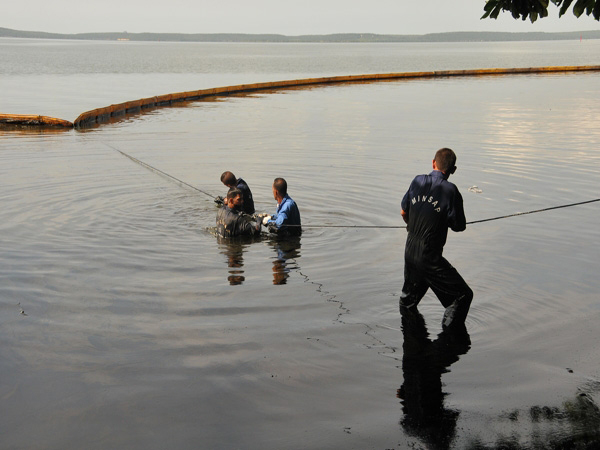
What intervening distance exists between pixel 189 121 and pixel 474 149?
489 inches

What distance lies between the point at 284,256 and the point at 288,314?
2560 mm

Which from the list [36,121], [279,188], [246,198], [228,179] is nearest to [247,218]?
[246,198]

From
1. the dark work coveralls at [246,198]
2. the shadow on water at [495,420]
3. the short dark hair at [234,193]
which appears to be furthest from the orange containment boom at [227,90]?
the shadow on water at [495,420]

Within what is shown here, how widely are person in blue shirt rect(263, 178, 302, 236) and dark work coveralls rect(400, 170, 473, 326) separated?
355 centimetres

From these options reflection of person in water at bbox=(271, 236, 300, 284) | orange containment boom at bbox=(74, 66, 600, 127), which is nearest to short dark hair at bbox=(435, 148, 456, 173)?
reflection of person in water at bbox=(271, 236, 300, 284)

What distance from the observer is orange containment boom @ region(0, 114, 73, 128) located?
1061 inches

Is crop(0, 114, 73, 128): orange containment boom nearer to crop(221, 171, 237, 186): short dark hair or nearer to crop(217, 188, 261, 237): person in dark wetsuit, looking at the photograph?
crop(221, 171, 237, 186): short dark hair

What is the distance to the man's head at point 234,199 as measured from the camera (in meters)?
10.7

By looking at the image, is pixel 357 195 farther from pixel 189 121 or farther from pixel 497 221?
pixel 189 121

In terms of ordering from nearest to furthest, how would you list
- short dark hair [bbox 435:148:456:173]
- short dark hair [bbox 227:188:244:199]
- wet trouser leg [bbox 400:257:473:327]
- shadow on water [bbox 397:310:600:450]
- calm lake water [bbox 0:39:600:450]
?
shadow on water [bbox 397:310:600:450]
calm lake water [bbox 0:39:600:450]
short dark hair [bbox 435:148:456:173]
wet trouser leg [bbox 400:257:473:327]
short dark hair [bbox 227:188:244:199]

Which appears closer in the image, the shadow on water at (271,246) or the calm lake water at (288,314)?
the calm lake water at (288,314)

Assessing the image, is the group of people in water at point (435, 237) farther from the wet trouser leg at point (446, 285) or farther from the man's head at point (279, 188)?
the man's head at point (279, 188)

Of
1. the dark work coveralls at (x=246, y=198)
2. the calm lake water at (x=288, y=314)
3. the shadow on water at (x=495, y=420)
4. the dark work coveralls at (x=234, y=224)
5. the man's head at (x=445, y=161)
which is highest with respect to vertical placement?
the man's head at (x=445, y=161)

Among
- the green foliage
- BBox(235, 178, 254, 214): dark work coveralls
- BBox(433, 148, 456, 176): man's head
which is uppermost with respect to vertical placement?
the green foliage
